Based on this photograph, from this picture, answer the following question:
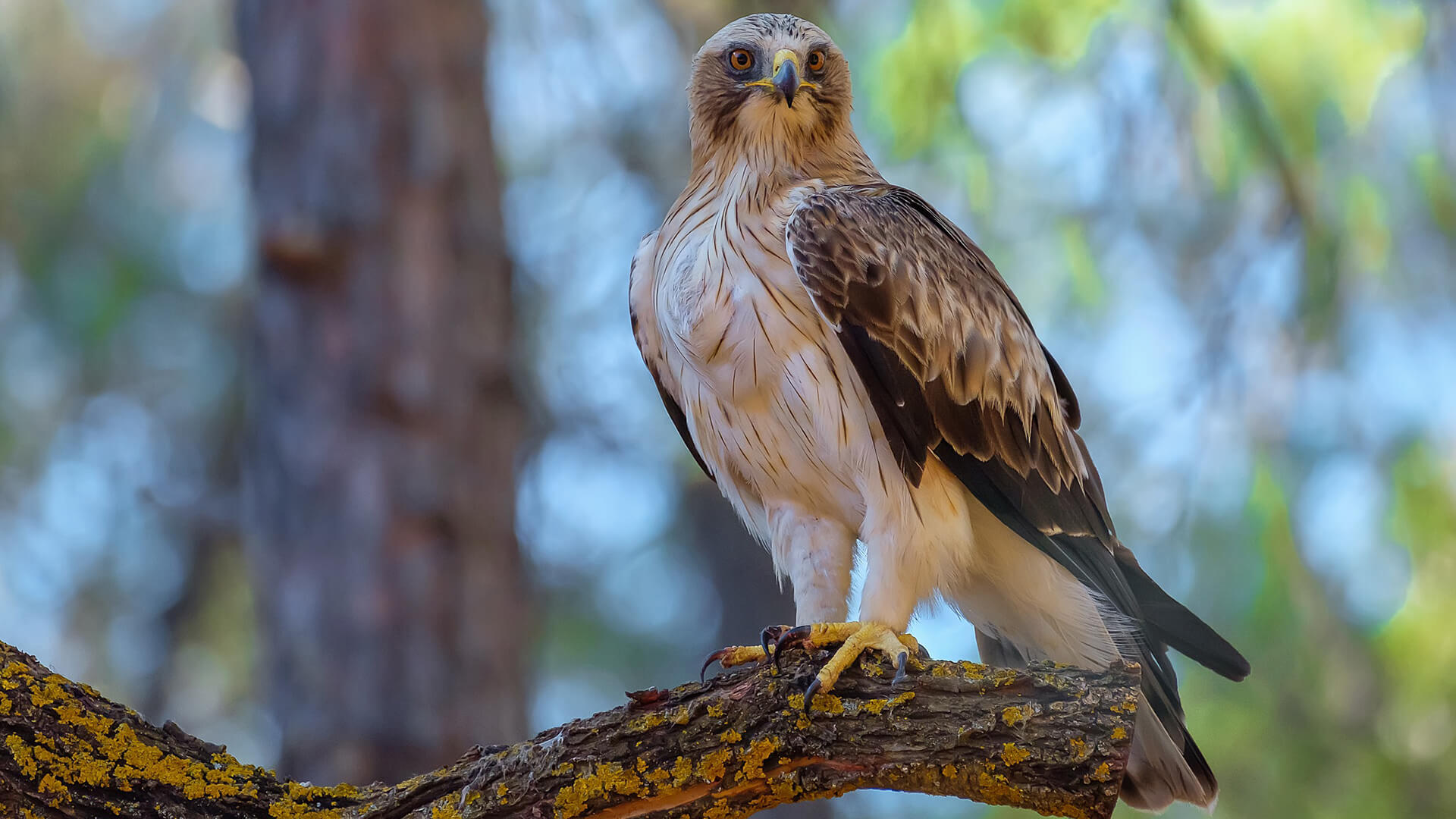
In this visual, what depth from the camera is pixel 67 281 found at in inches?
335

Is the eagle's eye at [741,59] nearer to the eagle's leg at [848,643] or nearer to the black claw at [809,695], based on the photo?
the eagle's leg at [848,643]

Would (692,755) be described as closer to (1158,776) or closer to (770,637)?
(770,637)

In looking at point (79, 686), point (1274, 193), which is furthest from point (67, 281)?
point (1274, 193)

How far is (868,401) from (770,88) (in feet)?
3.41

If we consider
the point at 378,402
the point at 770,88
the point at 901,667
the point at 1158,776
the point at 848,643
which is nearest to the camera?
the point at 901,667

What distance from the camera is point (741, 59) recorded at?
13.0 ft

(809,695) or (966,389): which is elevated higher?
(966,389)

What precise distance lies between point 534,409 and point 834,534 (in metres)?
4.76

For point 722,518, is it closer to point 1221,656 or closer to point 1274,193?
point 1274,193

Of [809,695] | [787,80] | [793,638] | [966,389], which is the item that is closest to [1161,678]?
[966,389]

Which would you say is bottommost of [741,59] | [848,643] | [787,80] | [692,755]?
[692,755]

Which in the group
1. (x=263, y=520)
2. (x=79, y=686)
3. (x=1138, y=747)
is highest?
(x=263, y=520)

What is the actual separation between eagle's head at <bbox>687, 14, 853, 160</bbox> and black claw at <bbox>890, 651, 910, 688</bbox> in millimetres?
1691

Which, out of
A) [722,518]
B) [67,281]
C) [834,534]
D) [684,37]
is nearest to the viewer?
[834,534]
